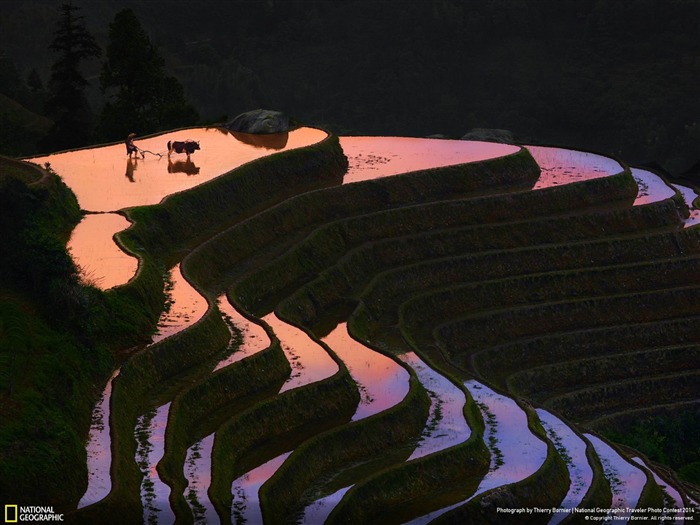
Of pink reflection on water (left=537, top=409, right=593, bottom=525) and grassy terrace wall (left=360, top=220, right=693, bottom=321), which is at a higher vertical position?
pink reflection on water (left=537, top=409, right=593, bottom=525)

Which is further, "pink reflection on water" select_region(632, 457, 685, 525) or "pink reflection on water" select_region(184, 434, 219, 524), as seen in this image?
"pink reflection on water" select_region(632, 457, 685, 525)

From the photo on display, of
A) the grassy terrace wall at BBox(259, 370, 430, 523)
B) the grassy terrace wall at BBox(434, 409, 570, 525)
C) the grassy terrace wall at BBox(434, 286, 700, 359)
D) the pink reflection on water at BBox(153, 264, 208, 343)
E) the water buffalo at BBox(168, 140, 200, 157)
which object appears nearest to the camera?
the grassy terrace wall at BBox(259, 370, 430, 523)

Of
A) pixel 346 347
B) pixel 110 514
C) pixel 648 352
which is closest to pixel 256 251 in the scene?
pixel 346 347

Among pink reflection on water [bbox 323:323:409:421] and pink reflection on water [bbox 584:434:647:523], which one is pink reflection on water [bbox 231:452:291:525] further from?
pink reflection on water [bbox 584:434:647:523]

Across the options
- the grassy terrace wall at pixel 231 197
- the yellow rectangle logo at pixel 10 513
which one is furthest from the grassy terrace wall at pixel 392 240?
the yellow rectangle logo at pixel 10 513

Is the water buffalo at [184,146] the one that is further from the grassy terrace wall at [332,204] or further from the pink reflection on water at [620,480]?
the pink reflection on water at [620,480]

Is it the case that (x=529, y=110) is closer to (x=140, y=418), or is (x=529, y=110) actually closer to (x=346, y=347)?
(x=346, y=347)

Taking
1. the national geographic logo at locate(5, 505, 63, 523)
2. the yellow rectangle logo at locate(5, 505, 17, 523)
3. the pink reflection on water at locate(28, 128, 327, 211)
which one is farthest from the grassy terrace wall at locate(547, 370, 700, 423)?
the yellow rectangle logo at locate(5, 505, 17, 523)
